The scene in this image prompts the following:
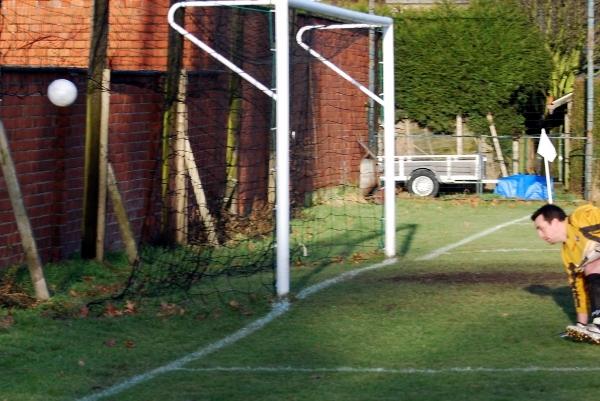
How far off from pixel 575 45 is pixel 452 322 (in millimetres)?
14058

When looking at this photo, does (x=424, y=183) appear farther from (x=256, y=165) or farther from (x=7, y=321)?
(x=7, y=321)

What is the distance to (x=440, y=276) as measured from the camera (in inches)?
405

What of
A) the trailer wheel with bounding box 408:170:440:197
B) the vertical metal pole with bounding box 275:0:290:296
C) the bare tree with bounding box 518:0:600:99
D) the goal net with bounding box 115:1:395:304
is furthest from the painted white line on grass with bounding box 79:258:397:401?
the bare tree with bounding box 518:0:600:99

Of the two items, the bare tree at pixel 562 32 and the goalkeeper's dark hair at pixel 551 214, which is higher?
the bare tree at pixel 562 32

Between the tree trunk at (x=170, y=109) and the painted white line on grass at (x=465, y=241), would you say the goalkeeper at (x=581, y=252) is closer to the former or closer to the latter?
the painted white line on grass at (x=465, y=241)

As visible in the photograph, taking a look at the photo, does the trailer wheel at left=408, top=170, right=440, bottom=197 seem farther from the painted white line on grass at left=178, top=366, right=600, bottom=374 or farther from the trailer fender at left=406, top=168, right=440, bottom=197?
the painted white line on grass at left=178, top=366, right=600, bottom=374

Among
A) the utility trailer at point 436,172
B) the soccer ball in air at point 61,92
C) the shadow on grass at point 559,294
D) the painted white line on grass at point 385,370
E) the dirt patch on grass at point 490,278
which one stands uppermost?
the soccer ball in air at point 61,92

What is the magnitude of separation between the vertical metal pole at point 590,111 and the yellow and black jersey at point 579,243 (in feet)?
34.0

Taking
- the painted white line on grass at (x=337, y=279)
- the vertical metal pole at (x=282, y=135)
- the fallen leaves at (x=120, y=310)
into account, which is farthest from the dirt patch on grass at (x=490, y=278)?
the fallen leaves at (x=120, y=310)

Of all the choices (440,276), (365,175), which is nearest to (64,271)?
(440,276)

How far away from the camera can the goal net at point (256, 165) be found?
9.44 m

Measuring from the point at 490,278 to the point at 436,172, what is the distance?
928cm

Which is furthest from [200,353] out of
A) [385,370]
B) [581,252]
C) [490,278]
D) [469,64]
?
[469,64]

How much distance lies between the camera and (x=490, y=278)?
33.3 feet
